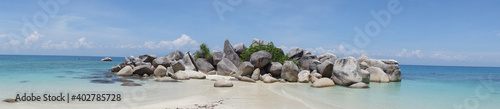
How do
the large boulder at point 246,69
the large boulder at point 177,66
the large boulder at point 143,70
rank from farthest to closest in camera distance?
the large boulder at point 177,66, the large boulder at point 143,70, the large boulder at point 246,69

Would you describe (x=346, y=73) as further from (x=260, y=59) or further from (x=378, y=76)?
(x=378, y=76)

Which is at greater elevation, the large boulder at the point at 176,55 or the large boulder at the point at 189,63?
the large boulder at the point at 176,55

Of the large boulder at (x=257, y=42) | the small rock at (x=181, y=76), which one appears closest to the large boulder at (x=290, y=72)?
the large boulder at (x=257, y=42)

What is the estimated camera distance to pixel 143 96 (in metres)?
9.58

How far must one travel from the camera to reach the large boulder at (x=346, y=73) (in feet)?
47.0

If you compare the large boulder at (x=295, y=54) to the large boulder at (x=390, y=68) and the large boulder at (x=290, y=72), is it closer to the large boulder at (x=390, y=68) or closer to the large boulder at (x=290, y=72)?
the large boulder at (x=290, y=72)

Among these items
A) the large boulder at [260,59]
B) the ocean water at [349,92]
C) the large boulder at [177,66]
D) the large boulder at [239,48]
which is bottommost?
the ocean water at [349,92]

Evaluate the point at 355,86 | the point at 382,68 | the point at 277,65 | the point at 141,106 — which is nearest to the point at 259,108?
the point at 141,106

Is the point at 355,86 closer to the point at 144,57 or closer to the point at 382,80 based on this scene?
the point at 382,80

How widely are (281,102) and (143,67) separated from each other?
12.3m

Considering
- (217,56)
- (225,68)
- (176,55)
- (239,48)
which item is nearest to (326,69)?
(225,68)

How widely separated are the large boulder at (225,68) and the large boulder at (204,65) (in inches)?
52.0

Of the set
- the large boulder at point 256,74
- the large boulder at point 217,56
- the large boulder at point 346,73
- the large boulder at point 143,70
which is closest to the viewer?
the large boulder at point 346,73

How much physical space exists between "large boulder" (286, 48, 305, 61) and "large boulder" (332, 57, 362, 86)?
5128mm
